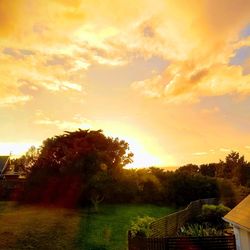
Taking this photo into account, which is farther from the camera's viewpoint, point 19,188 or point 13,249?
point 19,188

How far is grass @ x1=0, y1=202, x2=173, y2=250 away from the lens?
63.0 ft

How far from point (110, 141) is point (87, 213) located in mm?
12045

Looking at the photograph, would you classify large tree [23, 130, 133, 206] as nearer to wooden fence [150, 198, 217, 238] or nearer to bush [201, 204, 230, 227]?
wooden fence [150, 198, 217, 238]

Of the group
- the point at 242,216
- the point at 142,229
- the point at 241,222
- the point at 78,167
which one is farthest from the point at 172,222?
the point at 78,167

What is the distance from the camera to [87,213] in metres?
30.8

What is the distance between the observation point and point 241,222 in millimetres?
13477

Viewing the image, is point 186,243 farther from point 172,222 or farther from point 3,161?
point 3,161

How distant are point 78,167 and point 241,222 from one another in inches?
961

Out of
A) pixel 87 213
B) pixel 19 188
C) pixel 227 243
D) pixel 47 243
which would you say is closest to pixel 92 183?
pixel 87 213

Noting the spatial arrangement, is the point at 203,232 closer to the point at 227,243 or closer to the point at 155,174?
the point at 227,243

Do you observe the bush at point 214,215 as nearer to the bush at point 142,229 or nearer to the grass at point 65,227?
the grass at point 65,227

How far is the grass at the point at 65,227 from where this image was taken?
1920 cm

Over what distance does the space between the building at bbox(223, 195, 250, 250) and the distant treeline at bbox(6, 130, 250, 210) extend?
19.8 metres

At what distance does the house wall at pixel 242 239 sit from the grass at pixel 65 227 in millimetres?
6509
